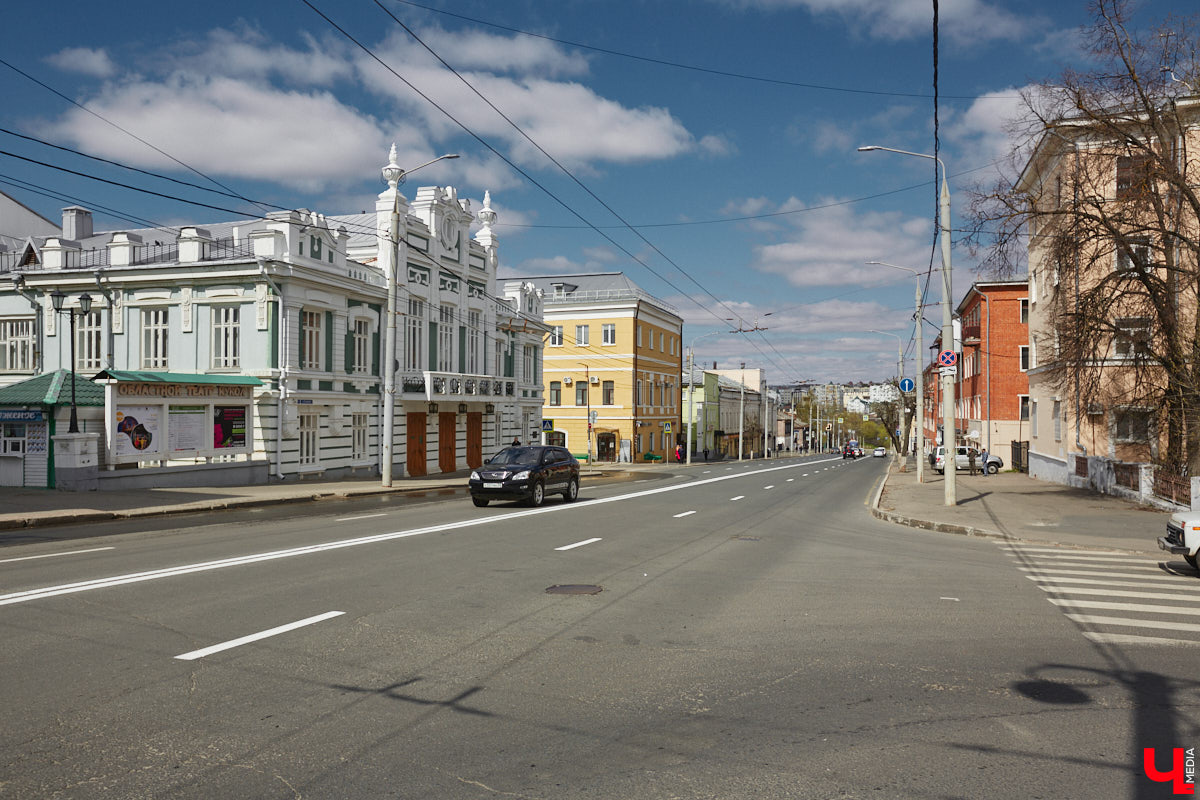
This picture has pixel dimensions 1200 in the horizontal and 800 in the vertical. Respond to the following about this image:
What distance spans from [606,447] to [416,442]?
95.1 feet

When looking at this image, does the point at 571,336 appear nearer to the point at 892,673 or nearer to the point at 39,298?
the point at 39,298

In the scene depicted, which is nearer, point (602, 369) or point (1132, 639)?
point (1132, 639)

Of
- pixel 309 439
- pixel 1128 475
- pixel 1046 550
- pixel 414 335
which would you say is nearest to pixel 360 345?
pixel 414 335

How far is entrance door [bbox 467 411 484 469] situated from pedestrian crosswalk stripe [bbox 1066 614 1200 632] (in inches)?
1352

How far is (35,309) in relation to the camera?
3100 centimetres

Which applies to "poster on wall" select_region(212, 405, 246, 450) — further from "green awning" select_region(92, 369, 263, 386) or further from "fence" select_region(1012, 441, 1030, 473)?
"fence" select_region(1012, 441, 1030, 473)

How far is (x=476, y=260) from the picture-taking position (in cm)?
4153

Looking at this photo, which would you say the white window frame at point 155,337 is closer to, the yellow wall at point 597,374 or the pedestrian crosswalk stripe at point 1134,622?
the pedestrian crosswalk stripe at point 1134,622

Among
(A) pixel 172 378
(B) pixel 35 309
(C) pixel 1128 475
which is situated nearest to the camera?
(A) pixel 172 378

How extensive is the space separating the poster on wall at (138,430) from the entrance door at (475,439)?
18210 mm

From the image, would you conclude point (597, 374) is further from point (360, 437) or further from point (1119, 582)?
point (1119, 582)

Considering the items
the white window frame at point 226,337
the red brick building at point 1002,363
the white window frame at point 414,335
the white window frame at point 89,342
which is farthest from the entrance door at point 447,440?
the red brick building at point 1002,363

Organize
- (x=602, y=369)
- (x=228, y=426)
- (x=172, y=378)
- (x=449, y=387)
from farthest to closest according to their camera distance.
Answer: (x=602, y=369), (x=449, y=387), (x=228, y=426), (x=172, y=378)

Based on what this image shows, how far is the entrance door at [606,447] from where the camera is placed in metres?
63.9
